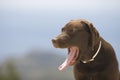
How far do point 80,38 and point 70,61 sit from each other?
0.10 meters

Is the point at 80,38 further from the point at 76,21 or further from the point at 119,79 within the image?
the point at 119,79

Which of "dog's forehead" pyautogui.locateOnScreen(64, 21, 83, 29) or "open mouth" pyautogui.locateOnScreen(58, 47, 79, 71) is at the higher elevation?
"dog's forehead" pyautogui.locateOnScreen(64, 21, 83, 29)

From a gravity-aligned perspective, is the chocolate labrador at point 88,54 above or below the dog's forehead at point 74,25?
below

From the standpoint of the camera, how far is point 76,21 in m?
1.84

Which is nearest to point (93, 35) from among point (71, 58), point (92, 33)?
point (92, 33)

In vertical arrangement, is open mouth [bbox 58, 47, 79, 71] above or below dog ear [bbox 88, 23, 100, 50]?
below

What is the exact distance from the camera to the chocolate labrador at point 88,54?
5.89ft

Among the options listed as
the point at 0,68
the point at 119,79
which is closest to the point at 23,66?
the point at 0,68

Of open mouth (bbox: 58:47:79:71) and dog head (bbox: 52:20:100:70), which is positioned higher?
dog head (bbox: 52:20:100:70)

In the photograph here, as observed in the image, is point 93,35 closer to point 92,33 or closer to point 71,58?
point 92,33

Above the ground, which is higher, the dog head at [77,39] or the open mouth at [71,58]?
the dog head at [77,39]

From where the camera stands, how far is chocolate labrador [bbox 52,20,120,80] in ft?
5.89

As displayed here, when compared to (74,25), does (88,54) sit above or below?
below

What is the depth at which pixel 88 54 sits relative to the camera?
182 cm
